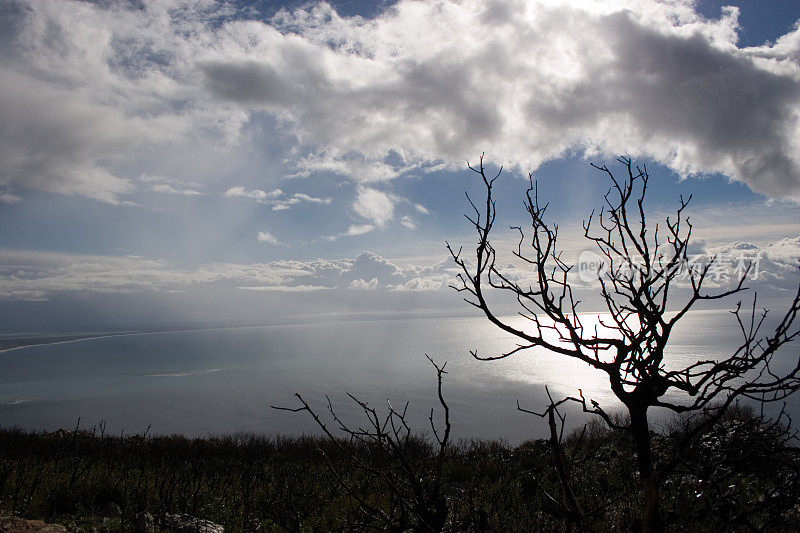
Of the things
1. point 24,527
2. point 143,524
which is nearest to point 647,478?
point 143,524

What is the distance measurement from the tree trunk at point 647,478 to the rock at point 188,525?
19.9 ft

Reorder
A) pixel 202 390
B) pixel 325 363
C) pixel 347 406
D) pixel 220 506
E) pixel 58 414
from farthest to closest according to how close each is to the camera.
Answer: pixel 325 363, pixel 202 390, pixel 347 406, pixel 58 414, pixel 220 506

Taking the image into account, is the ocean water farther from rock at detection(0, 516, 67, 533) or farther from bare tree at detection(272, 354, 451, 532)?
bare tree at detection(272, 354, 451, 532)

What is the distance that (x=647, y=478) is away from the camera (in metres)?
2.38

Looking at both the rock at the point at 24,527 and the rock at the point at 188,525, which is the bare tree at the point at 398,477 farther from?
the rock at the point at 24,527

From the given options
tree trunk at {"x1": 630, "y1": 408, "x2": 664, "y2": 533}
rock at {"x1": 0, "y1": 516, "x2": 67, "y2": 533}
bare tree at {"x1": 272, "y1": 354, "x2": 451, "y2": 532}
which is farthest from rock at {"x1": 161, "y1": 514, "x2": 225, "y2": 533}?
tree trunk at {"x1": 630, "y1": 408, "x2": 664, "y2": 533}

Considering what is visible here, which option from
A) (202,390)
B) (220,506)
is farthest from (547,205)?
(202,390)

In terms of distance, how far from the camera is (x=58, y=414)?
77438mm

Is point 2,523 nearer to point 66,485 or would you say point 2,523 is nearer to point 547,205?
point 66,485

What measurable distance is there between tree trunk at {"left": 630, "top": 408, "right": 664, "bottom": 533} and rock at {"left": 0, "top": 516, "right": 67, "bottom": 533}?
641 cm

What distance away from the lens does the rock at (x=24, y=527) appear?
5300mm

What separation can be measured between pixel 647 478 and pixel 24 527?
268 inches

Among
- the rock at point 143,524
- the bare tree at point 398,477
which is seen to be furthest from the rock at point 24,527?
the bare tree at point 398,477

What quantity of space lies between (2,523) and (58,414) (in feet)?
300
